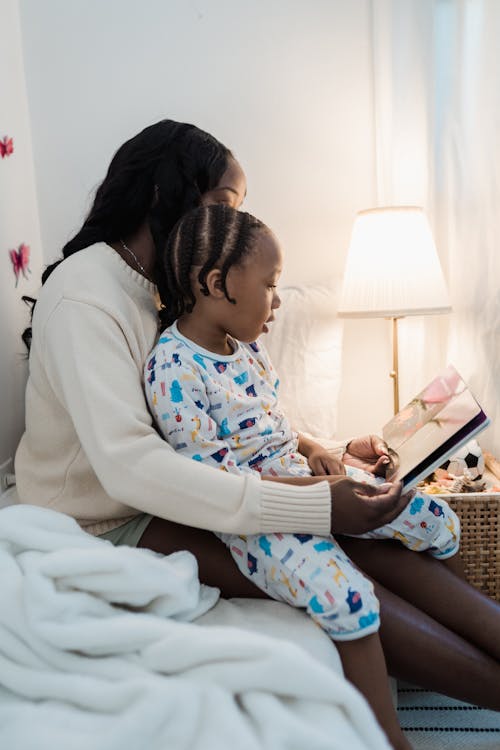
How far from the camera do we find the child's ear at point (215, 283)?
119cm

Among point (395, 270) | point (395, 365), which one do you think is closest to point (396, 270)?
point (395, 270)

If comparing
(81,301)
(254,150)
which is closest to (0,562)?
(81,301)

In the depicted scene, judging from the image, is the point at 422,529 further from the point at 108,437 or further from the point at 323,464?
the point at 108,437

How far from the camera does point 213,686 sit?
2.32ft

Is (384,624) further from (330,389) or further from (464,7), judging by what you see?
(464,7)

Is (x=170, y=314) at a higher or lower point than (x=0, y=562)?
higher

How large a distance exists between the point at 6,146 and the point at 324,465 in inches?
45.1

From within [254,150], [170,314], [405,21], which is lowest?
[170,314]

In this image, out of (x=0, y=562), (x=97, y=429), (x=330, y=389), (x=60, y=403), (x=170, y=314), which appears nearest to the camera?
(x=0, y=562)

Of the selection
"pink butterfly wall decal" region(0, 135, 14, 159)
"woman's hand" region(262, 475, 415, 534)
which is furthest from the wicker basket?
"pink butterfly wall decal" region(0, 135, 14, 159)

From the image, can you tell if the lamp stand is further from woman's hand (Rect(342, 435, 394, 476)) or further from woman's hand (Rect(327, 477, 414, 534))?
woman's hand (Rect(327, 477, 414, 534))

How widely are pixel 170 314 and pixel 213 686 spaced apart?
74 centimetres

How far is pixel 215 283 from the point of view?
120 centimetres

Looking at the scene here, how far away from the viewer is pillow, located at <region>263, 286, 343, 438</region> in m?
1.77
